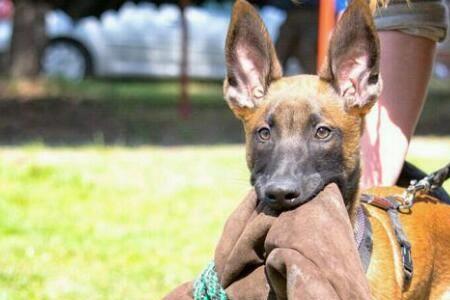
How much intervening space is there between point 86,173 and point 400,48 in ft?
16.1

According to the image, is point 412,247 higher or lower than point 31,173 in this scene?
higher

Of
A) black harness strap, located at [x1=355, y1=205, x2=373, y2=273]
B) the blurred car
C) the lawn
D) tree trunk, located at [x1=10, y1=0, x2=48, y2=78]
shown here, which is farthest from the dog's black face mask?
the blurred car

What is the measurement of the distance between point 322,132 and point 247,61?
0.54m

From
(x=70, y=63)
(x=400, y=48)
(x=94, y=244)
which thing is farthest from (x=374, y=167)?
(x=70, y=63)

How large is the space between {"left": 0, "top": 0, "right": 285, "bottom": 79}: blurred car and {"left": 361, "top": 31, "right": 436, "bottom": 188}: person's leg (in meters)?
15.8

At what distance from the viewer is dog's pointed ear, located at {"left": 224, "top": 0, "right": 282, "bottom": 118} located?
3.49m

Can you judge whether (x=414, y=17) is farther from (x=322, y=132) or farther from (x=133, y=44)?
(x=133, y=44)

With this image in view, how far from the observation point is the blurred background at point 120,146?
18.7 ft

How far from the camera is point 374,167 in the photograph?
4.19 meters

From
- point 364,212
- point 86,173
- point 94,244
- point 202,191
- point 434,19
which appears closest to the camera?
point 364,212

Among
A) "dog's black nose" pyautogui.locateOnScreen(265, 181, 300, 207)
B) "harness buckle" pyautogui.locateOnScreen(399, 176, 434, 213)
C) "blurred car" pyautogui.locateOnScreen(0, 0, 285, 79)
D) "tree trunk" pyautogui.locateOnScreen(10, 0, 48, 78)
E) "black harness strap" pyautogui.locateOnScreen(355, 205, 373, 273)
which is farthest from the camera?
"blurred car" pyautogui.locateOnScreen(0, 0, 285, 79)

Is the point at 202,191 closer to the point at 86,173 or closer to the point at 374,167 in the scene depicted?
the point at 86,173

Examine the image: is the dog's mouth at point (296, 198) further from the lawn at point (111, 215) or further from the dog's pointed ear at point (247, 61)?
the lawn at point (111, 215)

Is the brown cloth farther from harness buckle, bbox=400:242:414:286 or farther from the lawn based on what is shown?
the lawn
